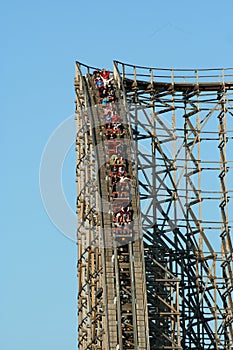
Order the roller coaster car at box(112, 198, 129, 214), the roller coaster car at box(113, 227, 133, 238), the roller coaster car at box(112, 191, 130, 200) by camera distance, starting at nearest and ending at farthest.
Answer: the roller coaster car at box(113, 227, 133, 238) < the roller coaster car at box(112, 198, 129, 214) < the roller coaster car at box(112, 191, 130, 200)

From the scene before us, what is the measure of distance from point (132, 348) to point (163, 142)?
39.2 ft

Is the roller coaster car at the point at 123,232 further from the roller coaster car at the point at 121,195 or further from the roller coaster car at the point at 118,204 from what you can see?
the roller coaster car at the point at 121,195

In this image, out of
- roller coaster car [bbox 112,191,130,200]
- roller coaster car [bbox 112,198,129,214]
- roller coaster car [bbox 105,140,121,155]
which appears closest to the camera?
roller coaster car [bbox 112,198,129,214]

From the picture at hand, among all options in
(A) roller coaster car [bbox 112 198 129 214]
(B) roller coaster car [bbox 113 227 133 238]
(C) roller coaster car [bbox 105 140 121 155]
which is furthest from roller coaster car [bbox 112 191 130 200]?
(C) roller coaster car [bbox 105 140 121 155]

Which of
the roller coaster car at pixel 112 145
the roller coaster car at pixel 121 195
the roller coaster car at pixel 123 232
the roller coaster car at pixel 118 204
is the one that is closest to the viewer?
the roller coaster car at pixel 123 232

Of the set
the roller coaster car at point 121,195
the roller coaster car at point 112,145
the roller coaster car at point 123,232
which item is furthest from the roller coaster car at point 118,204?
the roller coaster car at point 112,145

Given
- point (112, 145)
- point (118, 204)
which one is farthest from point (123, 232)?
point (112, 145)

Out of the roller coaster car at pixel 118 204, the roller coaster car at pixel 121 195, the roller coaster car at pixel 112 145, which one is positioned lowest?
the roller coaster car at pixel 118 204

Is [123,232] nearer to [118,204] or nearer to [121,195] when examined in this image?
[118,204]

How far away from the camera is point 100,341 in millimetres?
41938

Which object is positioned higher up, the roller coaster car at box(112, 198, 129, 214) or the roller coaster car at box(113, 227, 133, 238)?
the roller coaster car at box(112, 198, 129, 214)

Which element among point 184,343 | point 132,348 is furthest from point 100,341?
point 184,343

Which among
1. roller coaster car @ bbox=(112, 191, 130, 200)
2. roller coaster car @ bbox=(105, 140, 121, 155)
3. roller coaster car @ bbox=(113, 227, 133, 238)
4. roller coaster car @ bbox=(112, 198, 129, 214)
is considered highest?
roller coaster car @ bbox=(105, 140, 121, 155)

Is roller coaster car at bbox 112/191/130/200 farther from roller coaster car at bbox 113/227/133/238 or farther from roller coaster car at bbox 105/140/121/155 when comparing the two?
roller coaster car at bbox 105/140/121/155
